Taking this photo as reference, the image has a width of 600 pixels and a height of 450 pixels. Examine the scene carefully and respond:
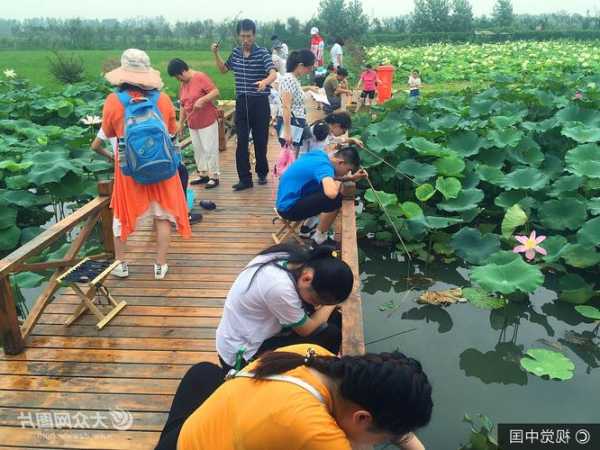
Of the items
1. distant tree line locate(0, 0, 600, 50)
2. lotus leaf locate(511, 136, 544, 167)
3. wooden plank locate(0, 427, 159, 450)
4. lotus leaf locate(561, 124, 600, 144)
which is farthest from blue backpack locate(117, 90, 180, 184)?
distant tree line locate(0, 0, 600, 50)

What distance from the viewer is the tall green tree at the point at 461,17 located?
39.5 m

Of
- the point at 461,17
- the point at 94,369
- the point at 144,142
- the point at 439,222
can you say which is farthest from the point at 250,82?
the point at 461,17

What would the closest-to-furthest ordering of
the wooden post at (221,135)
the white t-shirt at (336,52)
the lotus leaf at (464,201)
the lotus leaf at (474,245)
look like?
1. the lotus leaf at (474,245)
2. the lotus leaf at (464,201)
3. the wooden post at (221,135)
4. the white t-shirt at (336,52)

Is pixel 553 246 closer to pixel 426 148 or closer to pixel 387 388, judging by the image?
pixel 426 148

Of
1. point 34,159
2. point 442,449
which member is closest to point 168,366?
point 442,449

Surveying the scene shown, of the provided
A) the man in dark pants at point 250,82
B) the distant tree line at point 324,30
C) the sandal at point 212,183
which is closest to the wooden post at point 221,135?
the sandal at point 212,183

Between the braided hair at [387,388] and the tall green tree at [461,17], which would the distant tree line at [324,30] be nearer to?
the tall green tree at [461,17]

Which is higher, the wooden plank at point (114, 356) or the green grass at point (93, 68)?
the green grass at point (93, 68)

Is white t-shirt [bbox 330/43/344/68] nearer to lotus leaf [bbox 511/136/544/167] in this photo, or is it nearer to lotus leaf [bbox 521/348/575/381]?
lotus leaf [bbox 511/136/544/167]

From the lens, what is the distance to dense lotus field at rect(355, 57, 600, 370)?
14.6 ft

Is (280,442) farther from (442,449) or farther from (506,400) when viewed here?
(506,400)

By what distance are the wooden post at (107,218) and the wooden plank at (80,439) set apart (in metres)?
1.59

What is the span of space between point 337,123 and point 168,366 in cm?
275

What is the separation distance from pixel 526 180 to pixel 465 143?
4.42 feet
